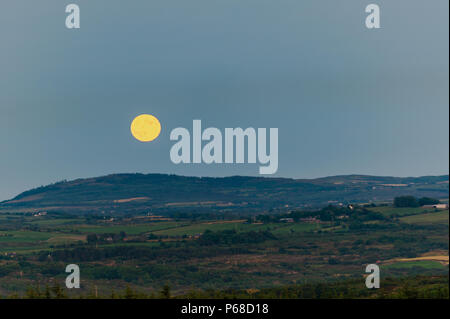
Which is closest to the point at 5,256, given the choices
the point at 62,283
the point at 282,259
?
the point at 62,283

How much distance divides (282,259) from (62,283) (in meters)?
65.8

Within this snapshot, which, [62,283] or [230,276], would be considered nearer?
[62,283]

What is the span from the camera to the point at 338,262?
190 m

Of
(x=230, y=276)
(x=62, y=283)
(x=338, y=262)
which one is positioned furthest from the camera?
(x=338, y=262)
